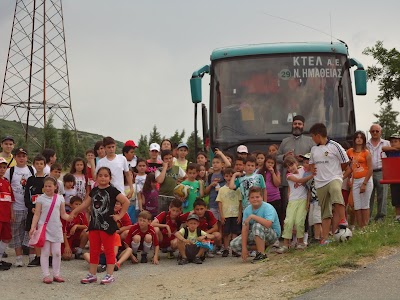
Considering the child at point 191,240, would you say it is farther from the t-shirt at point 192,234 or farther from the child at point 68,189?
the child at point 68,189

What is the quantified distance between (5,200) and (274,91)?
5914mm

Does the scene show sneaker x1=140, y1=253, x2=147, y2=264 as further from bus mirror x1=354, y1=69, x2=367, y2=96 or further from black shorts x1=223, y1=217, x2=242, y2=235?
bus mirror x1=354, y1=69, x2=367, y2=96

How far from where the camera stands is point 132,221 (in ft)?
47.1

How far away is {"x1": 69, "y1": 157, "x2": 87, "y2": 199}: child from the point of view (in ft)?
45.2

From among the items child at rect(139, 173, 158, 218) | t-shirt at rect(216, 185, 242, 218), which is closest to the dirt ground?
t-shirt at rect(216, 185, 242, 218)

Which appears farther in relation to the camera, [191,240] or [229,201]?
[229,201]

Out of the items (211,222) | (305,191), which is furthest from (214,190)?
(305,191)

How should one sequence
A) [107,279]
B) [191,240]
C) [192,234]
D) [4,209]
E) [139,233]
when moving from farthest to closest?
[139,233]
[192,234]
[191,240]
[4,209]
[107,279]

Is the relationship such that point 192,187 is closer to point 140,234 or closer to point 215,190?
point 215,190

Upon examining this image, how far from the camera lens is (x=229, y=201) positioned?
13211 millimetres

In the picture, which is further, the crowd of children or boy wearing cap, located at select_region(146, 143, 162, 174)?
boy wearing cap, located at select_region(146, 143, 162, 174)

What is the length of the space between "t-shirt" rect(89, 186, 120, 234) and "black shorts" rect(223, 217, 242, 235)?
8.58ft

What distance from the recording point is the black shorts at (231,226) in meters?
13.2

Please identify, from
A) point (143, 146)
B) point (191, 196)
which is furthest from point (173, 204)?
point (143, 146)
